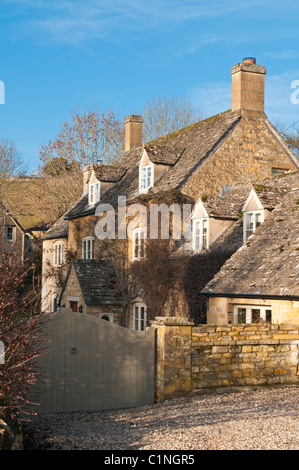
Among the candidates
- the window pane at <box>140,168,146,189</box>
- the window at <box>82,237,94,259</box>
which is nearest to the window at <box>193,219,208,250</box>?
the window pane at <box>140,168,146,189</box>

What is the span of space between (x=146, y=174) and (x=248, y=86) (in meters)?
5.79

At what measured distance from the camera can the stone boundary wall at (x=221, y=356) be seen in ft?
37.1

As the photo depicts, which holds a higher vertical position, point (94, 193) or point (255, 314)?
point (94, 193)

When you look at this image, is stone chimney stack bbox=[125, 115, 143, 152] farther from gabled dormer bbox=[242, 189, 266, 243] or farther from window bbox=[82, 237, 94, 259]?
gabled dormer bbox=[242, 189, 266, 243]

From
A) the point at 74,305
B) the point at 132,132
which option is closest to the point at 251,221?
the point at 74,305

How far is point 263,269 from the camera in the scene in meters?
14.5

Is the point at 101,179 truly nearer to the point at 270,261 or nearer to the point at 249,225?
the point at 249,225

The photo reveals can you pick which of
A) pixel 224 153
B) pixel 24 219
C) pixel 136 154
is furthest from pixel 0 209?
pixel 224 153

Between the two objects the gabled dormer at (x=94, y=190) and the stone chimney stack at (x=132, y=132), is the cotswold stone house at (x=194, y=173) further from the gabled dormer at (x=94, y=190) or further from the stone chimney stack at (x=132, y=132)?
the stone chimney stack at (x=132, y=132)

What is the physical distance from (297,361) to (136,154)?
773 inches

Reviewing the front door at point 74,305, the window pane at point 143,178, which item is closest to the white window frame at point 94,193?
the window pane at point 143,178

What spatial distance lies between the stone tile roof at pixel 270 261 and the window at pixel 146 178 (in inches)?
311

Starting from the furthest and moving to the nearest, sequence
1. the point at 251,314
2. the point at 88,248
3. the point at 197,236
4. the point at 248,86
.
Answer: the point at 88,248
the point at 248,86
the point at 197,236
the point at 251,314

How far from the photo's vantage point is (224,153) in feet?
75.6
